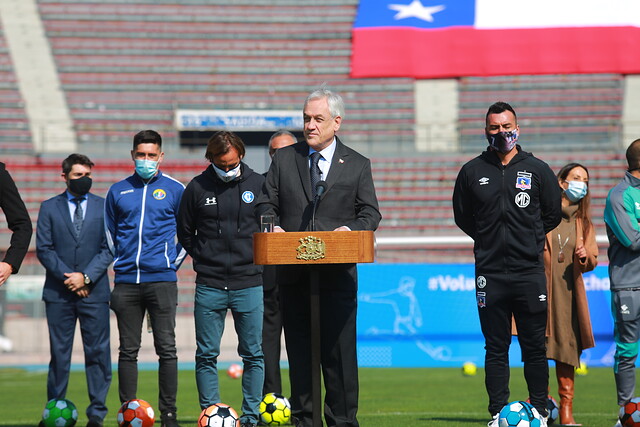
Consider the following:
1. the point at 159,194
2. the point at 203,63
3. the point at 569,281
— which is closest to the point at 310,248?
the point at 159,194

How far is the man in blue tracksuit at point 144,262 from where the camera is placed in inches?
237

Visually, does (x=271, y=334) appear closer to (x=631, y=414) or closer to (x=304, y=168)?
(x=304, y=168)

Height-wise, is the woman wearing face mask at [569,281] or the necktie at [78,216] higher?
the necktie at [78,216]

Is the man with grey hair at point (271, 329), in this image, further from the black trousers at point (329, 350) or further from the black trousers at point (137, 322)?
the black trousers at point (329, 350)

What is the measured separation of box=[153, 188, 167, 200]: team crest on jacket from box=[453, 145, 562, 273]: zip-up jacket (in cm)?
203

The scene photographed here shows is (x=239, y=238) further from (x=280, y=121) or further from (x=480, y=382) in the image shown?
(x=280, y=121)

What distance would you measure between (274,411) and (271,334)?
58cm

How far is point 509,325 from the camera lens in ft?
17.7

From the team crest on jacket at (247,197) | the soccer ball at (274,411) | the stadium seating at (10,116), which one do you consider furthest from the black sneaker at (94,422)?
the stadium seating at (10,116)

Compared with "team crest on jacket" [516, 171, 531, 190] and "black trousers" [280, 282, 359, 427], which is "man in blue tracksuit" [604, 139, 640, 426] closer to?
"team crest on jacket" [516, 171, 531, 190]

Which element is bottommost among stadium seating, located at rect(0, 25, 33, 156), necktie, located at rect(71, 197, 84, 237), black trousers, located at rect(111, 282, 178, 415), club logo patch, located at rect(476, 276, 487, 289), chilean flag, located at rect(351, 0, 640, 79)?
black trousers, located at rect(111, 282, 178, 415)

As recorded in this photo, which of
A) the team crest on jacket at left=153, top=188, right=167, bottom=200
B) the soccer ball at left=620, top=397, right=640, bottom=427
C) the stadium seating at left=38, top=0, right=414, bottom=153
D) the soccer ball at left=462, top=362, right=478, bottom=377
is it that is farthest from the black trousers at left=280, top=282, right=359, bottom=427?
the stadium seating at left=38, top=0, right=414, bottom=153

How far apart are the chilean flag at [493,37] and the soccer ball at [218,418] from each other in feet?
62.2

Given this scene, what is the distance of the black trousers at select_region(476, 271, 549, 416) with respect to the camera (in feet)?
17.3
